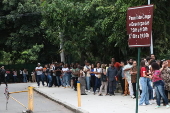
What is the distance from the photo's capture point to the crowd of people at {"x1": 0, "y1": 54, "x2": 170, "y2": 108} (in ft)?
44.7

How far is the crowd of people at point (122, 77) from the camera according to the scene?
13.6m

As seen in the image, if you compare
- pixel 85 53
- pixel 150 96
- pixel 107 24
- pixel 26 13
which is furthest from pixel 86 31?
pixel 26 13

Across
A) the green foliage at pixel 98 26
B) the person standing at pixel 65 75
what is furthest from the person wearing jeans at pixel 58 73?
the green foliage at pixel 98 26

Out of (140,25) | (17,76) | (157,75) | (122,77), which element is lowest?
(17,76)

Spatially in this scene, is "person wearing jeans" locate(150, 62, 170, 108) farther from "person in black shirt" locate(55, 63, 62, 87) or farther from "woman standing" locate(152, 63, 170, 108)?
"person in black shirt" locate(55, 63, 62, 87)

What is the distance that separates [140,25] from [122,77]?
9.93 m

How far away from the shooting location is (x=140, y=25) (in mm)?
9211

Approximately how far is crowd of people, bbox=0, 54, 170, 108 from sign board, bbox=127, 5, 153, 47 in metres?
0.89

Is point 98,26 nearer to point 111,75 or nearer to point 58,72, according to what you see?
point 111,75

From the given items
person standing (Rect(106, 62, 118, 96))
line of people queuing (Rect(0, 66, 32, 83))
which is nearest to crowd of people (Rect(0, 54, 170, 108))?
person standing (Rect(106, 62, 118, 96))

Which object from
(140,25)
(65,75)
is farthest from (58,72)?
(140,25)

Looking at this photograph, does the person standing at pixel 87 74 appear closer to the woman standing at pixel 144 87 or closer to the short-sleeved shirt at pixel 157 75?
the woman standing at pixel 144 87

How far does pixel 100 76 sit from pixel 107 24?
300 cm

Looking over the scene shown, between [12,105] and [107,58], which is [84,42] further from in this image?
[12,105]
